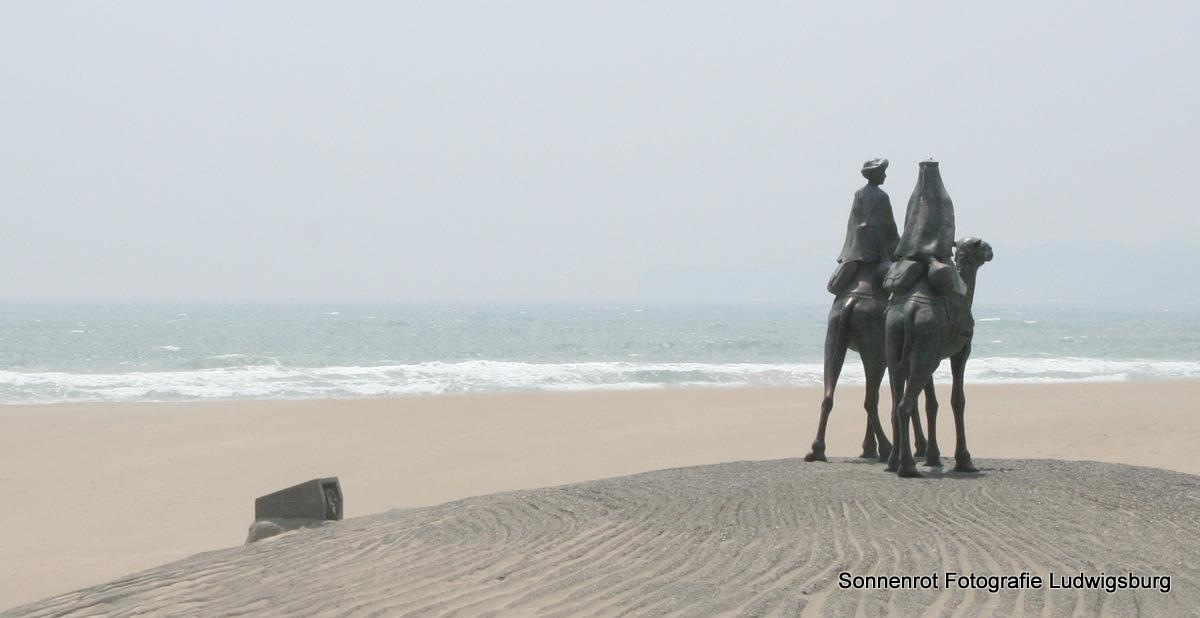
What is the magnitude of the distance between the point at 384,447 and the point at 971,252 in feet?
35.6

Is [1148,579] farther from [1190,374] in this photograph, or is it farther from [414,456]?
[1190,374]

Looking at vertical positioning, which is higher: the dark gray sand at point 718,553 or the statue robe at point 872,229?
the statue robe at point 872,229

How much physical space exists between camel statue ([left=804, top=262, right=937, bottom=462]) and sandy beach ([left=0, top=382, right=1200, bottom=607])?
0.84m

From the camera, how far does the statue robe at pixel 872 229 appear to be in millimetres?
10188

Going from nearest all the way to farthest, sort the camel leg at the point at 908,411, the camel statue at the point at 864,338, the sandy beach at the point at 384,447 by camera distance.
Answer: the camel leg at the point at 908,411 < the camel statue at the point at 864,338 < the sandy beach at the point at 384,447

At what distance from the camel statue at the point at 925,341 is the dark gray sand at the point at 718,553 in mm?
357

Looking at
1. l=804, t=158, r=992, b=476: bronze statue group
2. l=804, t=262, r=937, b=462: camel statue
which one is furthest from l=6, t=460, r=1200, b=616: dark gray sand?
l=804, t=262, r=937, b=462: camel statue

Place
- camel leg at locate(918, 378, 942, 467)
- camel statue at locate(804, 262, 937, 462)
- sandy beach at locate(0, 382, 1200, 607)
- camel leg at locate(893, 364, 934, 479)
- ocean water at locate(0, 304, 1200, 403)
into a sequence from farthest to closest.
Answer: ocean water at locate(0, 304, 1200, 403) < sandy beach at locate(0, 382, 1200, 607) < camel statue at locate(804, 262, 937, 462) < camel leg at locate(918, 378, 942, 467) < camel leg at locate(893, 364, 934, 479)

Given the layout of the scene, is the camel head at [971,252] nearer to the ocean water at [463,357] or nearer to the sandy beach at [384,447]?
the sandy beach at [384,447]

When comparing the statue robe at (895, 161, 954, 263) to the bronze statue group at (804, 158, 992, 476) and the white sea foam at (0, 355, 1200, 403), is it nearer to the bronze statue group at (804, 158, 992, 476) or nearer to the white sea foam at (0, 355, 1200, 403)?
the bronze statue group at (804, 158, 992, 476)

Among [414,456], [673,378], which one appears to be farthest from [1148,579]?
[673,378]

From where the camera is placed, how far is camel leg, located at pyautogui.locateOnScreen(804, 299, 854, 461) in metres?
10.1

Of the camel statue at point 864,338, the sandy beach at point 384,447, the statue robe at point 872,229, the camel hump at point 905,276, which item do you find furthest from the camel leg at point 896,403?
the statue robe at point 872,229

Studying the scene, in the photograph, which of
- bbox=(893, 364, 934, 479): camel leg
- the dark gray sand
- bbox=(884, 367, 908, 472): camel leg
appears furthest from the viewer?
bbox=(884, 367, 908, 472): camel leg
